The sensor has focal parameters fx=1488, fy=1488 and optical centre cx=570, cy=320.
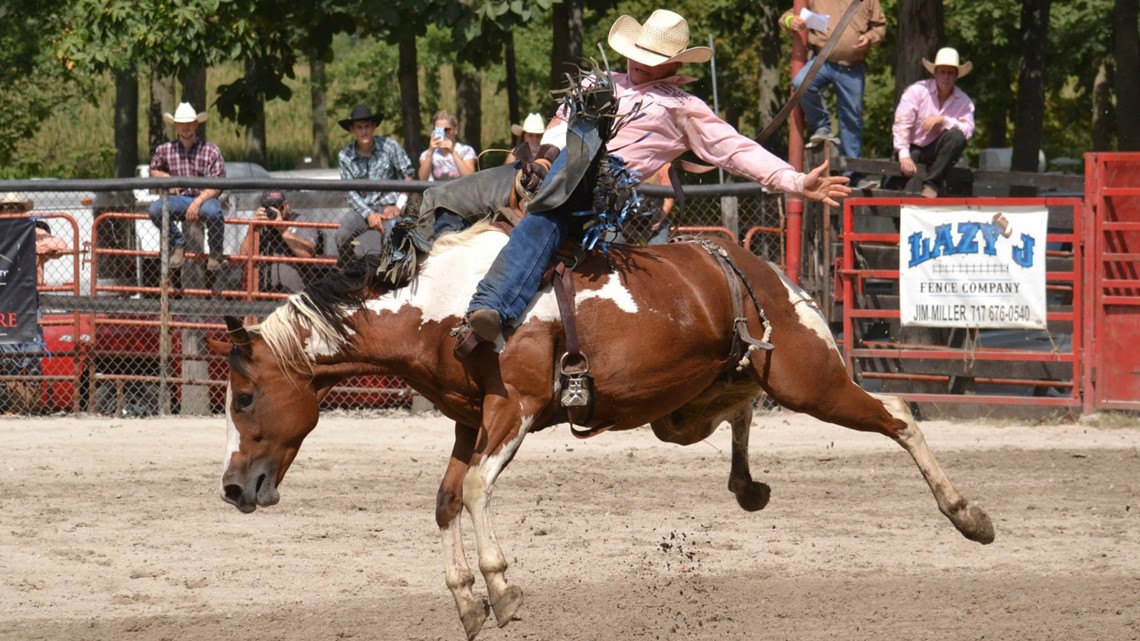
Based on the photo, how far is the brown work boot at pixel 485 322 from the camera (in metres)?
5.56

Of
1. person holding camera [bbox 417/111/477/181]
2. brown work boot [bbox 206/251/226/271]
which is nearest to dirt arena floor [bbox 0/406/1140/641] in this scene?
brown work boot [bbox 206/251/226/271]

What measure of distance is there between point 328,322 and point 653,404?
1.35m

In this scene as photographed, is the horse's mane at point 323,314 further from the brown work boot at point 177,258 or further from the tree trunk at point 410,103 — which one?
the tree trunk at point 410,103

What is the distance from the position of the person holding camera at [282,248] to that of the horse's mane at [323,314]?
5353mm

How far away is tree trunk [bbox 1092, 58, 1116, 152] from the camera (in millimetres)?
25141

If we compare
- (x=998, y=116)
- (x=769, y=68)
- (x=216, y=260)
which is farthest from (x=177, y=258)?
(x=998, y=116)

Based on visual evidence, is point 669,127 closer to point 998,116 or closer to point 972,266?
point 972,266

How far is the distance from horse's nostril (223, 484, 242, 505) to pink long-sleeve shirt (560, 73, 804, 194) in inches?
82.9

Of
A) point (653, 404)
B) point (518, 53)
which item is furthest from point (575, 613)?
point (518, 53)

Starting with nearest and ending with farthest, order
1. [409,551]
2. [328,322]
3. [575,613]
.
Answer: [328,322]
[575,613]
[409,551]

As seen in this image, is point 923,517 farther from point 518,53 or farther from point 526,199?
point 518,53

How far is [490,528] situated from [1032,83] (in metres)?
15.9

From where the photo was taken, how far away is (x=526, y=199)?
241 inches

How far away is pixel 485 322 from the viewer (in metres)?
5.57
